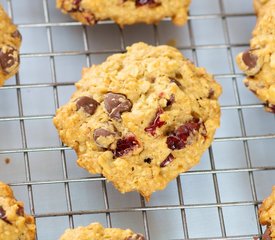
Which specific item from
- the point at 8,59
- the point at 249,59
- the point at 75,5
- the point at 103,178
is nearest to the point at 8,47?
the point at 8,59

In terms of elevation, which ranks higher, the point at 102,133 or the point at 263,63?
the point at 263,63

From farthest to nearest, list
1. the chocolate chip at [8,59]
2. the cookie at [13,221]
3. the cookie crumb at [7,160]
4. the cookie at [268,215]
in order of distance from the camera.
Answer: the cookie crumb at [7,160]
the chocolate chip at [8,59]
the cookie at [268,215]
the cookie at [13,221]

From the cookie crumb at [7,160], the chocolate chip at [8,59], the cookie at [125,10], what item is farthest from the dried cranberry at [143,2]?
the cookie crumb at [7,160]

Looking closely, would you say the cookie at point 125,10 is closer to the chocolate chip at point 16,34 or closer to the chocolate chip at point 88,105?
the chocolate chip at point 16,34

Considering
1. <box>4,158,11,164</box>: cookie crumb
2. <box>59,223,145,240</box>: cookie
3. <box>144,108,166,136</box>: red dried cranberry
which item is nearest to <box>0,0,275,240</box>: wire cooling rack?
<box>4,158,11,164</box>: cookie crumb

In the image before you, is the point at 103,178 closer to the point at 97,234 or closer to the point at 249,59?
the point at 97,234

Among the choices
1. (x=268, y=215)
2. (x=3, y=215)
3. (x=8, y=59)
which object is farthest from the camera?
(x=8, y=59)
